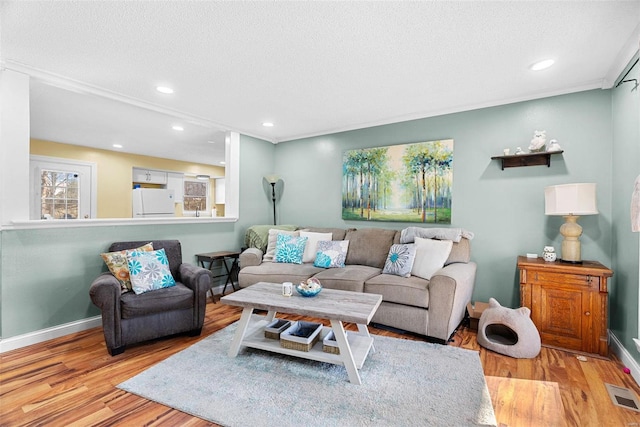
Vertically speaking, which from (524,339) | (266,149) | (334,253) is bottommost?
(524,339)

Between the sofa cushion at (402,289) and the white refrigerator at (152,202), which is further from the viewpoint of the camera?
the white refrigerator at (152,202)

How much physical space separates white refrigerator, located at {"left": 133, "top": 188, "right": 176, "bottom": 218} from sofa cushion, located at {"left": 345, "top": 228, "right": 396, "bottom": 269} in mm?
4425

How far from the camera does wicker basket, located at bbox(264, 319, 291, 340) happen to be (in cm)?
238

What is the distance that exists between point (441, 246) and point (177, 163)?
19.8 ft

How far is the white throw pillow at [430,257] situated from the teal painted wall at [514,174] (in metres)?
0.56

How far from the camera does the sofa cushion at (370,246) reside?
3607 millimetres

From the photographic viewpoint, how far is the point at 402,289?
2.79 meters

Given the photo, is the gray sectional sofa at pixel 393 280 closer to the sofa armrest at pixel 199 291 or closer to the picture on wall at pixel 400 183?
the picture on wall at pixel 400 183

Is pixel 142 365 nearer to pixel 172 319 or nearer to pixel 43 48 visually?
pixel 172 319

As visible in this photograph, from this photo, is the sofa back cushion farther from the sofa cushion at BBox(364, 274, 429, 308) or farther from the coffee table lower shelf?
the coffee table lower shelf

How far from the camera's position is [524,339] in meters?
2.42

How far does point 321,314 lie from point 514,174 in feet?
8.41

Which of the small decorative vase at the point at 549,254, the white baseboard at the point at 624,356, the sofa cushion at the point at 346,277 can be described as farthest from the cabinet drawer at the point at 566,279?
the sofa cushion at the point at 346,277

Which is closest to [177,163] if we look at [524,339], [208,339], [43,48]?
[43,48]
